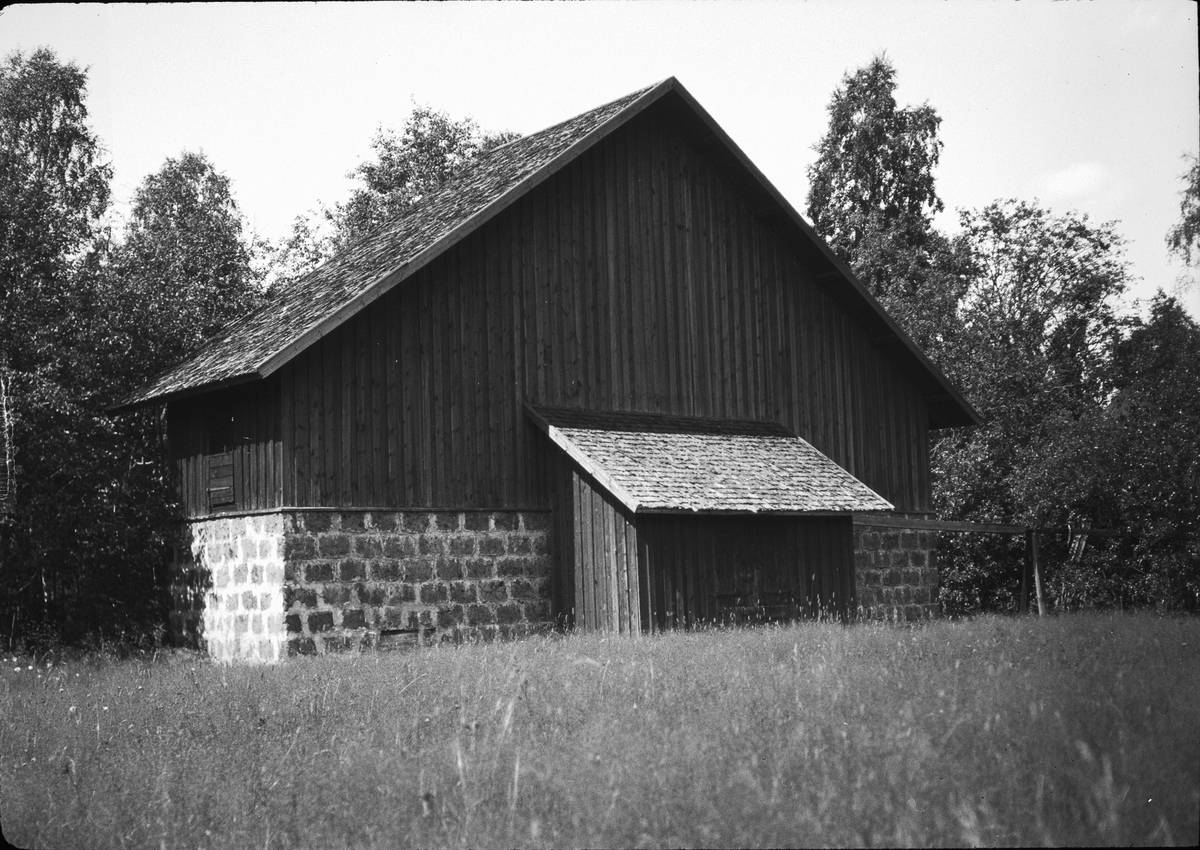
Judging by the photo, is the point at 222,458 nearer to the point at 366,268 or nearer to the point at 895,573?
the point at 366,268

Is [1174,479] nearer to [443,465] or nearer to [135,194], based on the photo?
[443,465]

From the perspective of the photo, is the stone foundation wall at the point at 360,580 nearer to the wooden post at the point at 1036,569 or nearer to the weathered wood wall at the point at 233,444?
the weathered wood wall at the point at 233,444

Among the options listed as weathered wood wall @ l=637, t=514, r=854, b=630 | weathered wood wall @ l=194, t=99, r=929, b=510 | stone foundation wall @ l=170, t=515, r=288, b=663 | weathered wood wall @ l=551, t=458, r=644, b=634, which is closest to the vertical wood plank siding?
weathered wood wall @ l=194, t=99, r=929, b=510

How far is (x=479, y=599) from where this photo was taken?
19.0 m

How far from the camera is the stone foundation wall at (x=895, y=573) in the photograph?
23139 millimetres

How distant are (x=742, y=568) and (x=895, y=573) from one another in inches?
206

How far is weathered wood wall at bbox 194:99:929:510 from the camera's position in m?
18.3

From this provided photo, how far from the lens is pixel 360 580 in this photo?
58.9ft

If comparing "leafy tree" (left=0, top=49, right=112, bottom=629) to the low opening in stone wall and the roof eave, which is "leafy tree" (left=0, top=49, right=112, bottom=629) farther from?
the low opening in stone wall

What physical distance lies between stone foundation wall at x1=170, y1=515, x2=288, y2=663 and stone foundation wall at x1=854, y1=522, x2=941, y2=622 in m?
9.95

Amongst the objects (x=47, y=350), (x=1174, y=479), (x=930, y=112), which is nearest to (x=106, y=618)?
(x=47, y=350)

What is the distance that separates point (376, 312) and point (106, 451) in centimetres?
673

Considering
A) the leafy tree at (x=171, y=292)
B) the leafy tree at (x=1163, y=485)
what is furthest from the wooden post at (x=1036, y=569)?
the leafy tree at (x=171, y=292)

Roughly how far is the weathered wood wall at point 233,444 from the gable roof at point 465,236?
54 centimetres
